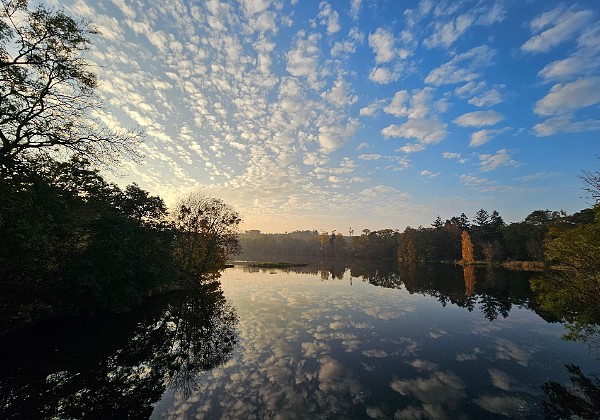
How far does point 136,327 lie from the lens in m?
19.6

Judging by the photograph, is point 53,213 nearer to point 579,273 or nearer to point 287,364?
point 287,364

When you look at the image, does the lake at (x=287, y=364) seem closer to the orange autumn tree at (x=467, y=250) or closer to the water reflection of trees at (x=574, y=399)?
the water reflection of trees at (x=574, y=399)

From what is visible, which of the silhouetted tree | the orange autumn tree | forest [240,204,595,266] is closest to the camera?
A: the silhouetted tree

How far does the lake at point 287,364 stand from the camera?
977cm

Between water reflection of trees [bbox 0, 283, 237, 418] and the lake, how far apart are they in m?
0.06

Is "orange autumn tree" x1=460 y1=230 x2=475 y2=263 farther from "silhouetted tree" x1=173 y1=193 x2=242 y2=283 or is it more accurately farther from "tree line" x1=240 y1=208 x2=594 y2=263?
"silhouetted tree" x1=173 y1=193 x2=242 y2=283

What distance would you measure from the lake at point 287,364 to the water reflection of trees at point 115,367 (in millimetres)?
62

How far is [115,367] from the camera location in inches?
506

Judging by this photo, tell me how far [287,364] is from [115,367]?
8047 millimetres

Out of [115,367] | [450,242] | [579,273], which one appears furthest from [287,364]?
[450,242]

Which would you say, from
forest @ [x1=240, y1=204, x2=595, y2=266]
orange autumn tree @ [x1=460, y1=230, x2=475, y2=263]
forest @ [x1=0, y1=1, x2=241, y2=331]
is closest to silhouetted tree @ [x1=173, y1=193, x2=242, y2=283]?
forest @ [x1=0, y1=1, x2=241, y2=331]

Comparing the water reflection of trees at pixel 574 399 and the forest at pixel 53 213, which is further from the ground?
the forest at pixel 53 213

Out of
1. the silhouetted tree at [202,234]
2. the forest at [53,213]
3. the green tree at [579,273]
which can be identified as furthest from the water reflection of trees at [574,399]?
the silhouetted tree at [202,234]

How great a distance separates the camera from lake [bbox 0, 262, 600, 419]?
9766 mm
